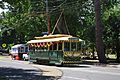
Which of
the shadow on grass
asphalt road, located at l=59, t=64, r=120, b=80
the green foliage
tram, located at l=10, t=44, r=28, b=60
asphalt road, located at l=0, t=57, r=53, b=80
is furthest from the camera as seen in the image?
tram, located at l=10, t=44, r=28, b=60

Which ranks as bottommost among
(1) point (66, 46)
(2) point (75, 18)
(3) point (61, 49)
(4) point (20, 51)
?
(4) point (20, 51)

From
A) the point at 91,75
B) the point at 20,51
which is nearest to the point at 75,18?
the point at 20,51

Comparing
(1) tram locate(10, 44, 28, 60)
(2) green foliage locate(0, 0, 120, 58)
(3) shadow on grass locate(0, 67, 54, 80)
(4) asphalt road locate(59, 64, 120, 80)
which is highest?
(2) green foliage locate(0, 0, 120, 58)

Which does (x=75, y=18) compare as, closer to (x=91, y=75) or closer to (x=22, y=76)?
(x=91, y=75)

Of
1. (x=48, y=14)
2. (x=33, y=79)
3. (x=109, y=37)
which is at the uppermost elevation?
(x=48, y=14)

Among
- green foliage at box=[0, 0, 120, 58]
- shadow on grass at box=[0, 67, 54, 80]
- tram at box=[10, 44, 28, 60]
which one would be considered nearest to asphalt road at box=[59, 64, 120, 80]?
shadow on grass at box=[0, 67, 54, 80]

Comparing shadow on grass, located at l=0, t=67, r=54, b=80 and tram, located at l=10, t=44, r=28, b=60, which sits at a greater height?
tram, located at l=10, t=44, r=28, b=60

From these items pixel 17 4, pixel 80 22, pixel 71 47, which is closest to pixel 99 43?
pixel 71 47

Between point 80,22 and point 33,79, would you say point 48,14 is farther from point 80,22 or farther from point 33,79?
point 33,79

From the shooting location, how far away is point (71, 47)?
37969mm

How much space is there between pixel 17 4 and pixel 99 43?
67.0 feet

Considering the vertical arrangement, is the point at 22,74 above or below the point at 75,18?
below

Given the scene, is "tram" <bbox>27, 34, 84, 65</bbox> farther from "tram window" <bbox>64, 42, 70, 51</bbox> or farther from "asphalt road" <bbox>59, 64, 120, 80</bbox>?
"asphalt road" <bbox>59, 64, 120, 80</bbox>

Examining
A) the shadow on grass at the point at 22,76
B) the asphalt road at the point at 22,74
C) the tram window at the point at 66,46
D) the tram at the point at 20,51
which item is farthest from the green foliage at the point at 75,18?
the shadow on grass at the point at 22,76
